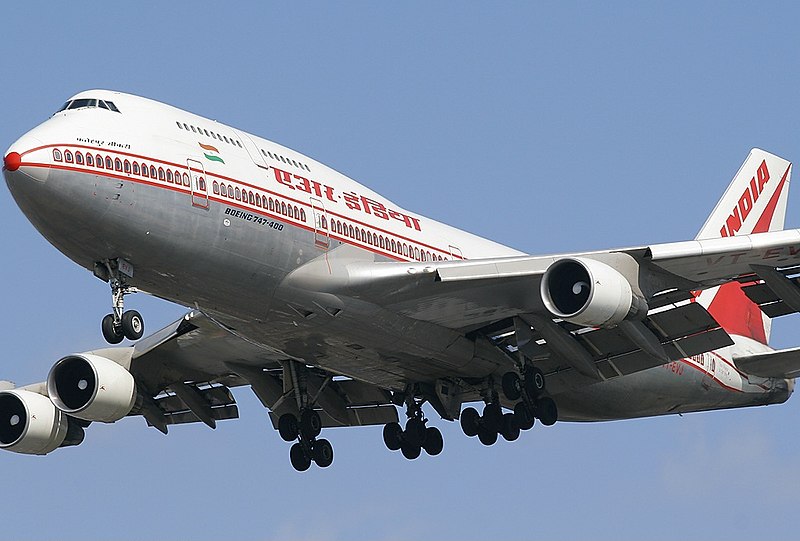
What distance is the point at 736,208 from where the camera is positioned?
4606 centimetres

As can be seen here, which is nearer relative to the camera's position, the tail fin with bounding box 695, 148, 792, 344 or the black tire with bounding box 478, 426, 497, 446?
the black tire with bounding box 478, 426, 497, 446

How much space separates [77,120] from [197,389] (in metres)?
13.1

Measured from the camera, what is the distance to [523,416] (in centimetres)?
3706

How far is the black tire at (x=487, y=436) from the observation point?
3841 centimetres

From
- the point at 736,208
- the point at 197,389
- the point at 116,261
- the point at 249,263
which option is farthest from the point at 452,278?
the point at 736,208

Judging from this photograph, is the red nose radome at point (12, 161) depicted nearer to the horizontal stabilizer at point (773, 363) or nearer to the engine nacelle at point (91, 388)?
the engine nacelle at point (91, 388)

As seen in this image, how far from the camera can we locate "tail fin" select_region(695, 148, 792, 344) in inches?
1761

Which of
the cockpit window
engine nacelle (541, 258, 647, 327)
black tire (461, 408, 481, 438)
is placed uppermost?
the cockpit window

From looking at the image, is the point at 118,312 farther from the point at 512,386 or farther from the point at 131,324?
the point at 512,386

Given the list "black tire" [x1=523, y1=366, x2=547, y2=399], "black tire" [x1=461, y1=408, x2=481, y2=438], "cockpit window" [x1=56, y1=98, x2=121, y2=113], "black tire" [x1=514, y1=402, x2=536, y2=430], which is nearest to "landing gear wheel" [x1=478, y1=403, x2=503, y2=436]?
"black tire" [x1=461, y1=408, x2=481, y2=438]

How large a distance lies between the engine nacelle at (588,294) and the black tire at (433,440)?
8.24 metres

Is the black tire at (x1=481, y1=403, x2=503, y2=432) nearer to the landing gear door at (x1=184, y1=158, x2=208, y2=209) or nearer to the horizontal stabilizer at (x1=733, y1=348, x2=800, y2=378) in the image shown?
the horizontal stabilizer at (x1=733, y1=348, x2=800, y2=378)

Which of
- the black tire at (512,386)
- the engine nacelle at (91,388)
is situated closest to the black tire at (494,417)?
the black tire at (512,386)

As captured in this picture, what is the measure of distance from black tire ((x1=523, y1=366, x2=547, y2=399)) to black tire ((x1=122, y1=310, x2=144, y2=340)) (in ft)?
33.6
